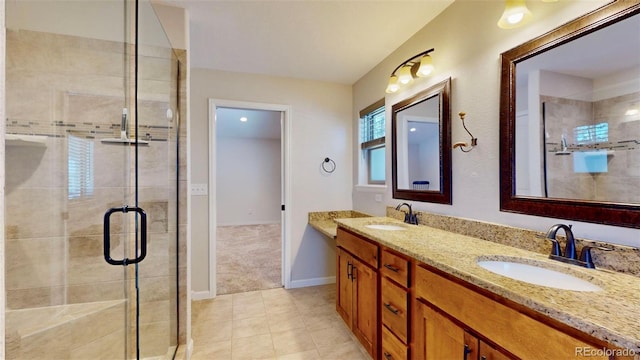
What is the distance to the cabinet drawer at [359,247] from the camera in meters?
1.73

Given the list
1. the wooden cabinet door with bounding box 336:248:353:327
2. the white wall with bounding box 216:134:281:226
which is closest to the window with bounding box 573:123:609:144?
the wooden cabinet door with bounding box 336:248:353:327

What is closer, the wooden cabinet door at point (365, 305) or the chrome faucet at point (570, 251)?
the chrome faucet at point (570, 251)

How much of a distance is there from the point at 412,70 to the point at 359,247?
1454mm

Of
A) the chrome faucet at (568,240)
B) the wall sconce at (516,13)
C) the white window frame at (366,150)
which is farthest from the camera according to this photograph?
the white window frame at (366,150)

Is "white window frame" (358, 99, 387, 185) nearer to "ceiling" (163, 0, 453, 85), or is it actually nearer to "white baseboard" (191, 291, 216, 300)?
"ceiling" (163, 0, 453, 85)

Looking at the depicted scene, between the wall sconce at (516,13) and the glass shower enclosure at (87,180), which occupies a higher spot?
the wall sconce at (516,13)

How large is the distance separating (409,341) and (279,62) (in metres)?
2.56

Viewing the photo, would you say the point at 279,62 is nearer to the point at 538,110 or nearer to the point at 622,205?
the point at 538,110

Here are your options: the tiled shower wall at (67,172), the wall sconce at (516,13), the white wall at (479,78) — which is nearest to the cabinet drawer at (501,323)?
the white wall at (479,78)

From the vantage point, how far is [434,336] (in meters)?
1.19

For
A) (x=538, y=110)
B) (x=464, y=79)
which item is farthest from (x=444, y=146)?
(x=538, y=110)

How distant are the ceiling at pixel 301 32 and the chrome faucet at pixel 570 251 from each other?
158 centimetres

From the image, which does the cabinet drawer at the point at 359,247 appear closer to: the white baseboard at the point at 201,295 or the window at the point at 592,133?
the window at the point at 592,133

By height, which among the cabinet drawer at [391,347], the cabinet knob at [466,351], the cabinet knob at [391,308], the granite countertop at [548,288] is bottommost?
the cabinet drawer at [391,347]
